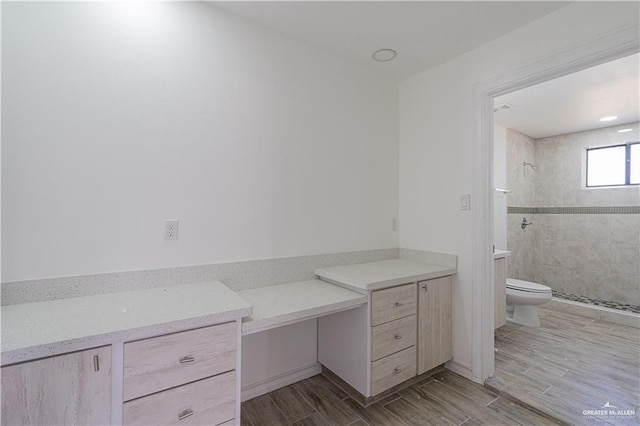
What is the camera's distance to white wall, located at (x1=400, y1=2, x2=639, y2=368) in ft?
5.73

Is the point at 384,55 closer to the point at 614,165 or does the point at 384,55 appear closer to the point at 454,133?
the point at 454,133

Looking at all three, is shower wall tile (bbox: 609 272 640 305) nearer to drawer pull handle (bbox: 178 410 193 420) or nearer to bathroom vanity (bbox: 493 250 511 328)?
bathroom vanity (bbox: 493 250 511 328)

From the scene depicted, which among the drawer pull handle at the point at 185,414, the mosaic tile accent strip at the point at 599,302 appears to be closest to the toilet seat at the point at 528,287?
the mosaic tile accent strip at the point at 599,302

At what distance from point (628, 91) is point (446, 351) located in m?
3.01

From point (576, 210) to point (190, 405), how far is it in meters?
5.09

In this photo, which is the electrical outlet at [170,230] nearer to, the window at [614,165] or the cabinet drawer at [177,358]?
the cabinet drawer at [177,358]

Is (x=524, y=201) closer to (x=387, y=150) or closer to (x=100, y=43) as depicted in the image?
(x=387, y=150)

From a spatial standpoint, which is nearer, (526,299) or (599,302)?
(526,299)

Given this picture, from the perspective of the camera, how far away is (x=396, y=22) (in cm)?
187

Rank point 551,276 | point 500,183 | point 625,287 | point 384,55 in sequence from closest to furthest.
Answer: point 384,55 → point 625,287 → point 500,183 → point 551,276

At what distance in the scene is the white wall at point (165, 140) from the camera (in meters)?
1.34

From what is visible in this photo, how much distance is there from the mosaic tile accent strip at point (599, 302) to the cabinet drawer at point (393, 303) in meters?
3.27

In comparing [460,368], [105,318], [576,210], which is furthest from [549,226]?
[105,318]

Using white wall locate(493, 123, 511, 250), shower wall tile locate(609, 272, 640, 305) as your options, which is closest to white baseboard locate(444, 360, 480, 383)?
white wall locate(493, 123, 511, 250)
